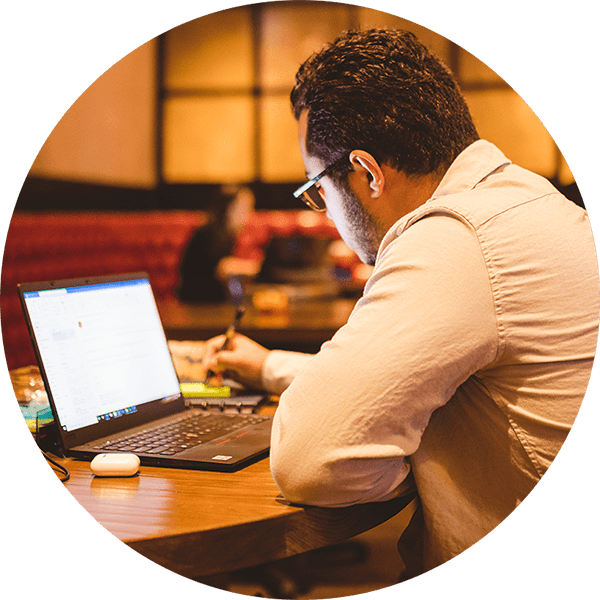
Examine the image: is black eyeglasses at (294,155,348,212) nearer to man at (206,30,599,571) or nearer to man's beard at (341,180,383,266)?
man's beard at (341,180,383,266)

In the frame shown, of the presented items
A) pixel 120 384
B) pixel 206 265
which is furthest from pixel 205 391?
pixel 206 265

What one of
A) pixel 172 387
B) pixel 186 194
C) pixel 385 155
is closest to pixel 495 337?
pixel 385 155

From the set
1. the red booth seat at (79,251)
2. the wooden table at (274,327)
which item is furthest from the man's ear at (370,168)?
the wooden table at (274,327)

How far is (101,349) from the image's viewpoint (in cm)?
106

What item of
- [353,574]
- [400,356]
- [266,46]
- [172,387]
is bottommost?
[353,574]

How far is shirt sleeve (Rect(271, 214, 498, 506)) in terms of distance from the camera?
2.35 ft

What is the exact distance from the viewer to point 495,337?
0.75 meters

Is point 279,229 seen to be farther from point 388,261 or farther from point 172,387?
point 388,261

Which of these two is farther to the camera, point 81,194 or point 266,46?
point 266,46

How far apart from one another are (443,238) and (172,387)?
67 centimetres

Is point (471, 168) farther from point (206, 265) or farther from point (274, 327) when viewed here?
→ point (206, 265)

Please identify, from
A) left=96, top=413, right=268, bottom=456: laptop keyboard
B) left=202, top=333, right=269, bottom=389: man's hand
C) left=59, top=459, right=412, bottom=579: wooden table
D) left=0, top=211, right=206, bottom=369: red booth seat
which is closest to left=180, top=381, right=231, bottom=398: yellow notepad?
left=202, top=333, right=269, bottom=389: man's hand

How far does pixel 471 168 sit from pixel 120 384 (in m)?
0.69

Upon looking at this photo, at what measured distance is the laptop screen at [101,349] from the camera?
3.18ft
